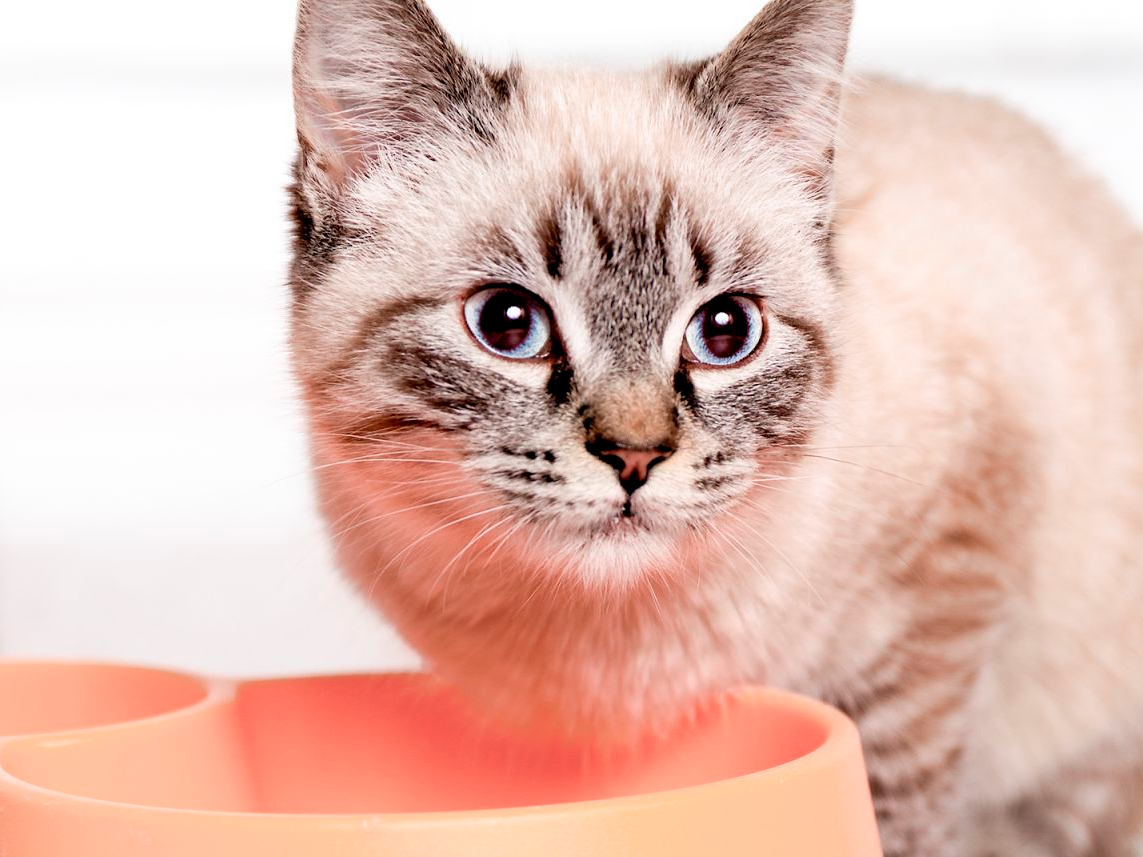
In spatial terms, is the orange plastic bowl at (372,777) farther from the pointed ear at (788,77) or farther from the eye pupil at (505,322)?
the pointed ear at (788,77)

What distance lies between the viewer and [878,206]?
4.94 ft

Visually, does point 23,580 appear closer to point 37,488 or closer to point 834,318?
point 37,488

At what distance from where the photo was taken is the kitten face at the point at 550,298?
1044 mm

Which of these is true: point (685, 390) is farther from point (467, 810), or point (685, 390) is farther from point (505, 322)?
point (467, 810)

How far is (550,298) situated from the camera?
1.08m

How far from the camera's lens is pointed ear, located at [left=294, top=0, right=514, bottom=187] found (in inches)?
44.4

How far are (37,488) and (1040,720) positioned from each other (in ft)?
5.46

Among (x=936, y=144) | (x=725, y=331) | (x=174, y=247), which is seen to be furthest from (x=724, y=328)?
(x=174, y=247)

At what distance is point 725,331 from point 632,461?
0.19 meters

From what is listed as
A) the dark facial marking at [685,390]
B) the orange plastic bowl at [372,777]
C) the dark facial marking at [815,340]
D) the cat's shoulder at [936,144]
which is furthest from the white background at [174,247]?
the dark facial marking at [685,390]

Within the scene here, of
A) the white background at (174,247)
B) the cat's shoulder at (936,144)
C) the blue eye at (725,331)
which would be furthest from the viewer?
the white background at (174,247)

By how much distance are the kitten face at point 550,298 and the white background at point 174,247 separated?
1.03 meters

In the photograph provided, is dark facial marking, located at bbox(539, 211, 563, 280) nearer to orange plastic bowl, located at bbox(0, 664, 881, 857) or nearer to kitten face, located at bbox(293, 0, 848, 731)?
kitten face, located at bbox(293, 0, 848, 731)

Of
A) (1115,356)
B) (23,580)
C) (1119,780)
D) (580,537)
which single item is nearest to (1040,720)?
(1119,780)
